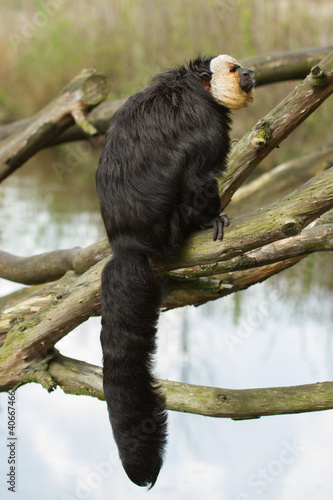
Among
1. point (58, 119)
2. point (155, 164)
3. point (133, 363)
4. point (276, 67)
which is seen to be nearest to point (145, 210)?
point (155, 164)

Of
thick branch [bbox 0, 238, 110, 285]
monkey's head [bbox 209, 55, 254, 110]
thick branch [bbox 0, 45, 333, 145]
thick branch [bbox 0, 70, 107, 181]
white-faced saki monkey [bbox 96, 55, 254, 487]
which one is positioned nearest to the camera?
white-faced saki monkey [bbox 96, 55, 254, 487]

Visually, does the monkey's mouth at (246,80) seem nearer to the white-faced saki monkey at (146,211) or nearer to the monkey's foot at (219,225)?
the white-faced saki monkey at (146,211)

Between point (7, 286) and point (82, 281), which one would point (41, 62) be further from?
point (82, 281)

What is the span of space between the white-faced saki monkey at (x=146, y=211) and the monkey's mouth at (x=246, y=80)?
0.96 feet

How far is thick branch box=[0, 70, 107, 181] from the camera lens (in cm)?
437

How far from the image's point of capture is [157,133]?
265 cm

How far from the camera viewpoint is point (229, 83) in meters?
2.92

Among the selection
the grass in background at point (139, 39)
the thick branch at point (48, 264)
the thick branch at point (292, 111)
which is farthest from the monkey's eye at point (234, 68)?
the grass in background at point (139, 39)

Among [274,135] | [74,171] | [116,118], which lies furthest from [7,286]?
[74,171]

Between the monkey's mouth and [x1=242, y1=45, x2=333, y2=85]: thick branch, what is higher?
the monkey's mouth

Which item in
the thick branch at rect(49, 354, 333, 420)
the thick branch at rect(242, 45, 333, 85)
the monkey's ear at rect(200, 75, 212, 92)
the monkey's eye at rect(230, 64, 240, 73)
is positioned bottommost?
the thick branch at rect(49, 354, 333, 420)

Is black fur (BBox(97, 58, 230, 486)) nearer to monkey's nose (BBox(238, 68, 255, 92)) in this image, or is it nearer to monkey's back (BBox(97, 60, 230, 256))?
monkey's back (BBox(97, 60, 230, 256))

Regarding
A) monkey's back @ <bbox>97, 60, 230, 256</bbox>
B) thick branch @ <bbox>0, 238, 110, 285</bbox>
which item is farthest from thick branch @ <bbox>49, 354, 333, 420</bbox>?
thick branch @ <bbox>0, 238, 110, 285</bbox>

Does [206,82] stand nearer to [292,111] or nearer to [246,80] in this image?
[246,80]
